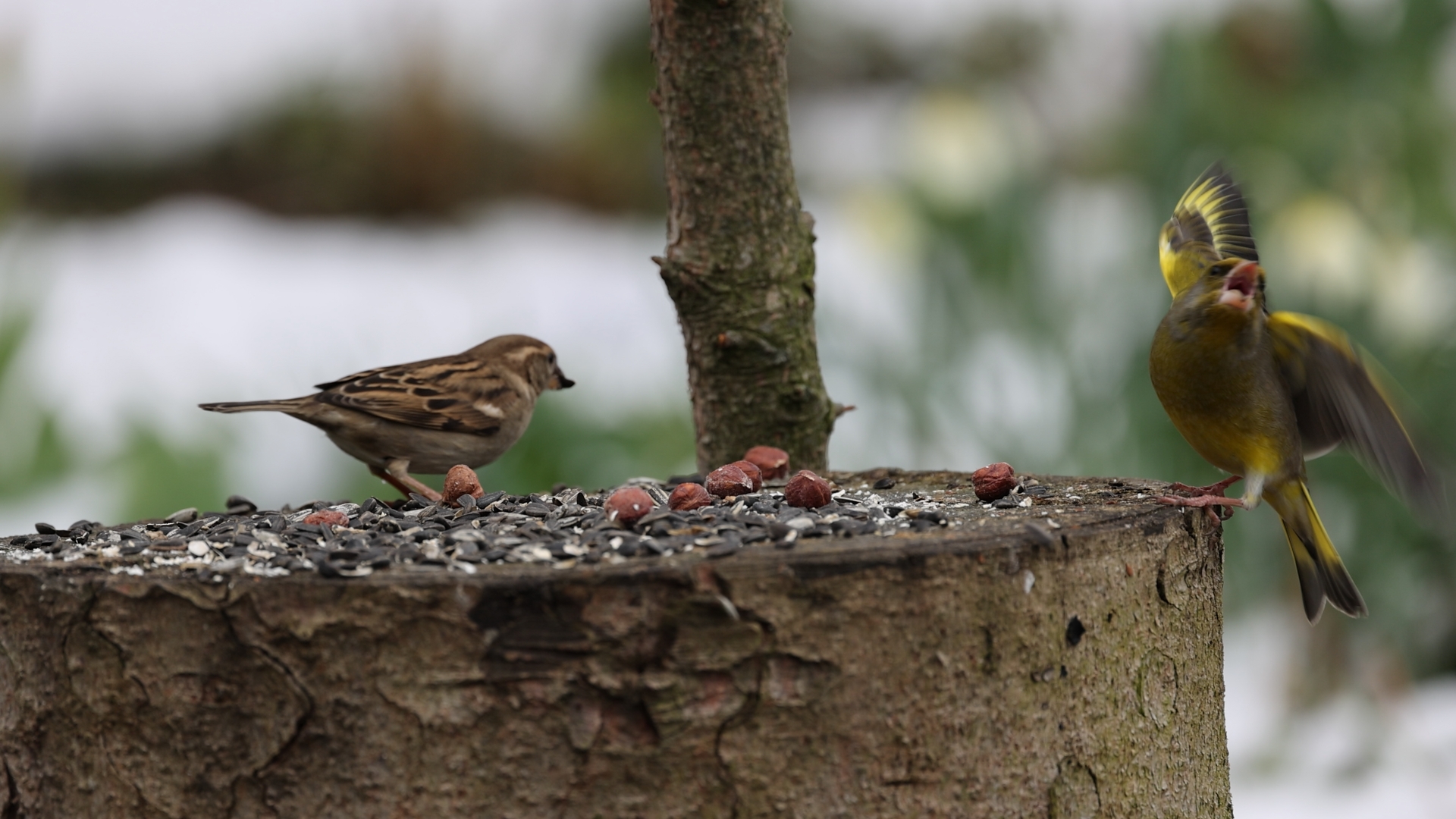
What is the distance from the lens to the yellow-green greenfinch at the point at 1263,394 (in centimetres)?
224

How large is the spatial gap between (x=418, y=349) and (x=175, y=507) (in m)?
1.68

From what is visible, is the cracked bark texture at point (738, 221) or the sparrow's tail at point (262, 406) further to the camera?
the sparrow's tail at point (262, 406)

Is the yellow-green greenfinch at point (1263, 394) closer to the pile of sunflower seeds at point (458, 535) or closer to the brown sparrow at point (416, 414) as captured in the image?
the pile of sunflower seeds at point (458, 535)

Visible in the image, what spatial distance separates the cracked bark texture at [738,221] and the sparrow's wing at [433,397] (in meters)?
0.53

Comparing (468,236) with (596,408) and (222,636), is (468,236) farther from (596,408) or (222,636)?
(222,636)

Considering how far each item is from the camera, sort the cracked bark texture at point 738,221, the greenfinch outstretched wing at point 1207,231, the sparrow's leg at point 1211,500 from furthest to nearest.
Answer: the greenfinch outstretched wing at point 1207,231 → the cracked bark texture at point 738,221 → the sparrow's leg at point 1211,500

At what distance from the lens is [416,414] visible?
2883 mm

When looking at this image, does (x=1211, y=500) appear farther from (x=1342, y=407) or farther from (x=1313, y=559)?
(x=1313, y=559)

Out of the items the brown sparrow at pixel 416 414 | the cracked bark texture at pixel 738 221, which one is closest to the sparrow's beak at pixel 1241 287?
the cracked bark texture at pixel 738 221

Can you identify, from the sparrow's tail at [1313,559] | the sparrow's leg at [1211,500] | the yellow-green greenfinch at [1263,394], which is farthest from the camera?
the sparrow's tail at [1313,559]

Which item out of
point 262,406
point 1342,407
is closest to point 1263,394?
point 1342,407

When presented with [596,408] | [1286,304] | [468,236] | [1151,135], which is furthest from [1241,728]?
[468,236]

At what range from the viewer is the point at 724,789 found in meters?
1.50

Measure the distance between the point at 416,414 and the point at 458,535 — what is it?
1.15 metres
